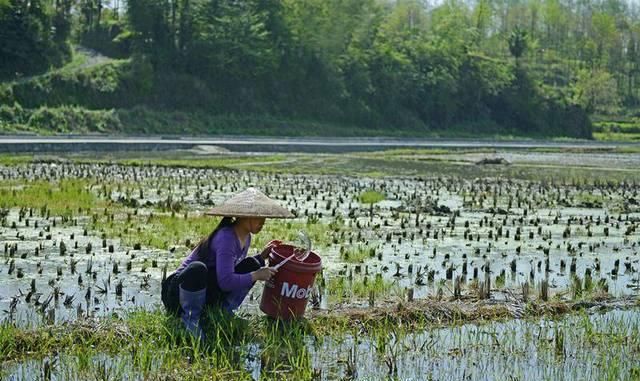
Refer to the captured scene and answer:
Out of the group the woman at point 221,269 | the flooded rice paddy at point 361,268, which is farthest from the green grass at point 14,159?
the woman at point 221,269

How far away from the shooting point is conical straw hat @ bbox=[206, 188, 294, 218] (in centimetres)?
659

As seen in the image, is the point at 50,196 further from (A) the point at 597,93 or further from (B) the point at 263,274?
(A) the point at 597,93

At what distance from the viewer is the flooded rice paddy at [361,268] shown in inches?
245

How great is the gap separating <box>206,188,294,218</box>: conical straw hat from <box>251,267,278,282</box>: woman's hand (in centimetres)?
45

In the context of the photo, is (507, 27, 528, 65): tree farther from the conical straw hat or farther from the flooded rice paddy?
the conical straw hat

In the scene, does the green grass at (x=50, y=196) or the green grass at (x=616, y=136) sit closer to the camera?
the green grass at (x=50, y=196)

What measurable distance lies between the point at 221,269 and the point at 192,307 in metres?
0.38

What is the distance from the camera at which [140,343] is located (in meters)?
6.32

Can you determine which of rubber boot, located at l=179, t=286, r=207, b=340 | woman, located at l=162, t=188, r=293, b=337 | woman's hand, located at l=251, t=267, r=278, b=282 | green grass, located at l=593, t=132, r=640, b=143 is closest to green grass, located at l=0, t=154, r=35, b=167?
woman, located at l=162, t=188, r=293, b=337

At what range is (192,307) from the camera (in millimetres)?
6641

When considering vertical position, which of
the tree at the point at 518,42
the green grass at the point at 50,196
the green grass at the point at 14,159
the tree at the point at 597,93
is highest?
the tree at the point at 518,42

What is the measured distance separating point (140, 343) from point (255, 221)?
4.29 ft

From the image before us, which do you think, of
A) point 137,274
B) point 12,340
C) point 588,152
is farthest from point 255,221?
point 588,152

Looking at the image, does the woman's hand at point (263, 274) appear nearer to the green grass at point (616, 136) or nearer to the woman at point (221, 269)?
the woman at point (221, 269)
